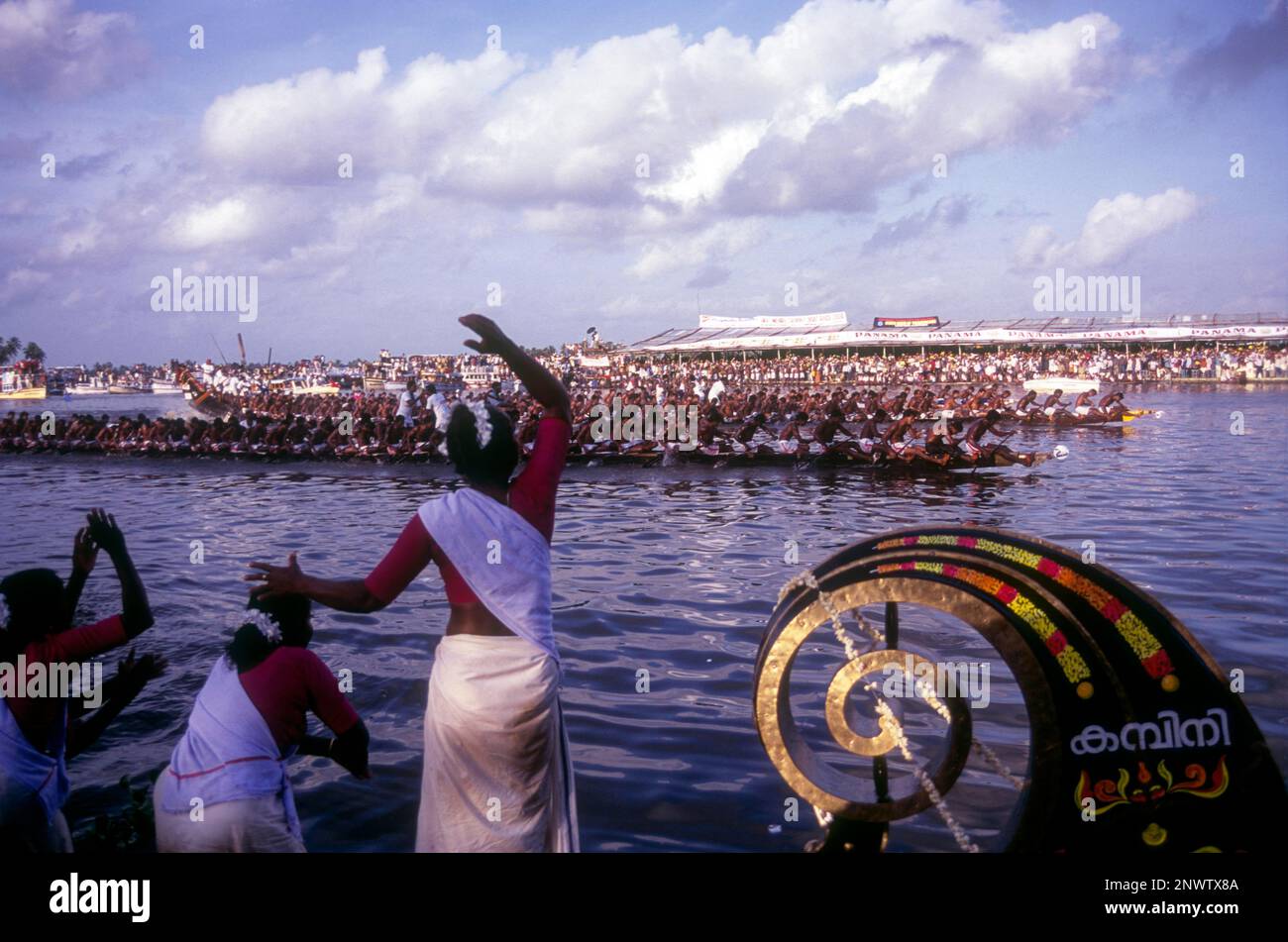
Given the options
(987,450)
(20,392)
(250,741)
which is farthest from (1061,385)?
(20,392)

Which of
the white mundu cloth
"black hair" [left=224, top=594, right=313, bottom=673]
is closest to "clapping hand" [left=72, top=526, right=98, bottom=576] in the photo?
"black hair" [left=224, top=594, right=313, bottom=673]

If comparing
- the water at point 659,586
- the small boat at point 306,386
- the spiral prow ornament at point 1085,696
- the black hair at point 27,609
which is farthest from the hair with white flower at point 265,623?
the small boat at point 306,386

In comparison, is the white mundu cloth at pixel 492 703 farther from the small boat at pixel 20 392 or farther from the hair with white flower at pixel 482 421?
the small boat at pixel 20 392

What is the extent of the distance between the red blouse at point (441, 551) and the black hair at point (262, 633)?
0.35m

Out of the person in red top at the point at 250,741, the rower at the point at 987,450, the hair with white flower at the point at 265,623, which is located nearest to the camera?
the person in red top at the point at 250,741

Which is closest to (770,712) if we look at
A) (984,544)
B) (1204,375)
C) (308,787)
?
(984,544)

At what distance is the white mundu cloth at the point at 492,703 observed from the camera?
3.08 meters

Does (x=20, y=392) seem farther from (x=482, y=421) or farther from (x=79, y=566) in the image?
(x=482, y=421)

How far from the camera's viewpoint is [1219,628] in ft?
26.5

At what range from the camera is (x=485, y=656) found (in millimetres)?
3104

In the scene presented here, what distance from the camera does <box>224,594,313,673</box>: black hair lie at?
322 cm

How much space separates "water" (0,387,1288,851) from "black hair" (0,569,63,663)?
7.42 ft

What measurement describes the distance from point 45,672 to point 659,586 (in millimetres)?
7313
